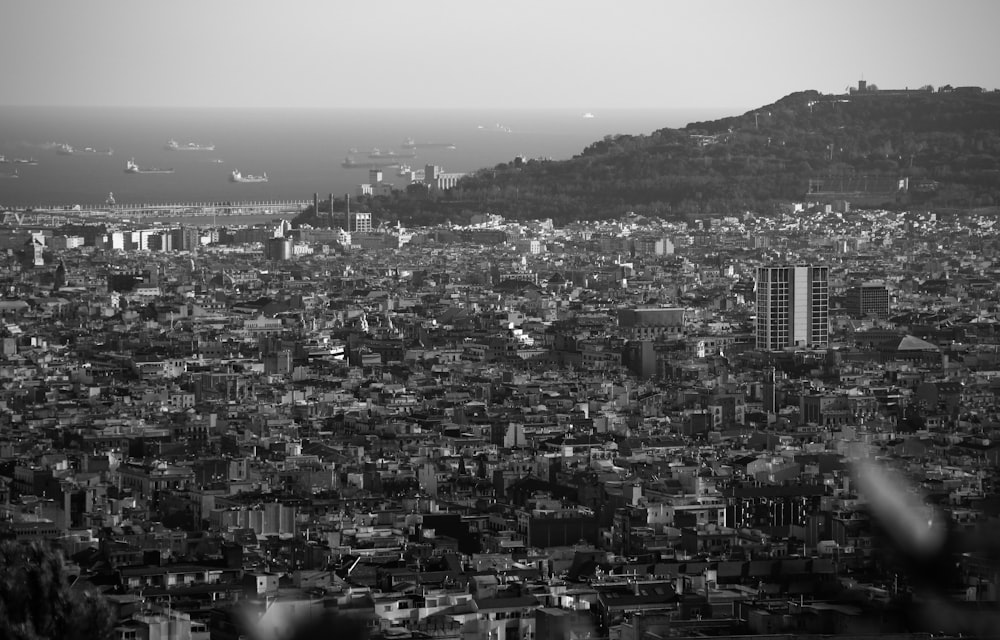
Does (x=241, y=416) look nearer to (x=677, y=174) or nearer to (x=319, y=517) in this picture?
(x=319, y=517)

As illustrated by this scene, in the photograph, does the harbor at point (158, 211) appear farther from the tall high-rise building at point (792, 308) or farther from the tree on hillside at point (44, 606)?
the tree on hillside at point (44, 606)

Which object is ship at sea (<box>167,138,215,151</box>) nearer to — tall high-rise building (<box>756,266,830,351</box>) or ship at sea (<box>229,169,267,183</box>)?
ship at sea (<box>229,169,267,183</box>)

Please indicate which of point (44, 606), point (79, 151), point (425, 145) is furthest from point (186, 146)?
point (44, 606)

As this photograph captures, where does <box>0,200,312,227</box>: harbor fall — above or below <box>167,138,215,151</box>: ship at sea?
above

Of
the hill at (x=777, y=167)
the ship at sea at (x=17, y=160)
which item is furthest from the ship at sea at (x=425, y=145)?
the hill at (x=777, y=167)

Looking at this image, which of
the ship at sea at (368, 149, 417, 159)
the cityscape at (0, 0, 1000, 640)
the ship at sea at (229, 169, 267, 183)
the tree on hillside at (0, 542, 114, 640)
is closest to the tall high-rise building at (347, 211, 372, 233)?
the cityscape at (0, 0, 1000, 640)
